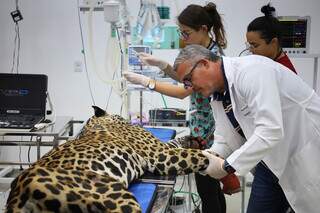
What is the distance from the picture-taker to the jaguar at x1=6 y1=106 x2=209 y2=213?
3.94 feet

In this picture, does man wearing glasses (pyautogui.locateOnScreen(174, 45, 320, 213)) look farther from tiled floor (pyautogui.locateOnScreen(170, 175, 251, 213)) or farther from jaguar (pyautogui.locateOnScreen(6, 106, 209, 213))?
tiled floor (pyautogui.locateOnScreen(170, 175, 251, 213))

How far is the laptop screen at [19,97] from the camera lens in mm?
2730

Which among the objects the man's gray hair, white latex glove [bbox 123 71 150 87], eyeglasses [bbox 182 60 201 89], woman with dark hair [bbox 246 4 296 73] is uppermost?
woman with dark hair [bbox 246 4 296 73]

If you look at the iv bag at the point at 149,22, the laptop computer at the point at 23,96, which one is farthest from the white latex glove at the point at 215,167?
the laptop computer at the point at 23,96

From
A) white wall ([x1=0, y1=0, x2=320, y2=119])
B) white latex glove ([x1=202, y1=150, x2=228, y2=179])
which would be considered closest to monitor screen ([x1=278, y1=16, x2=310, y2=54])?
white wall ([x1=0, y1=0, x2=320, y2=119])

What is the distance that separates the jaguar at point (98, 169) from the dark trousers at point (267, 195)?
0.24m

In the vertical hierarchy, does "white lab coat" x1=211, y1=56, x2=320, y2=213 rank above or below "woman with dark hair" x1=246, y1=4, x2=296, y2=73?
below

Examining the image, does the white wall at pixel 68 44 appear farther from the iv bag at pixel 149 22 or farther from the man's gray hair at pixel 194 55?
the man's gray hair at pixel 194 55

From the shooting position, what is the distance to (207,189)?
2.15 m

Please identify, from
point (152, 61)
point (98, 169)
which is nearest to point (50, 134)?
point (152, 61)

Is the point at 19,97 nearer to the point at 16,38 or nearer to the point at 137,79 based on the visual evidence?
the point at 137,79

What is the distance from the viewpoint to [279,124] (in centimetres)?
134

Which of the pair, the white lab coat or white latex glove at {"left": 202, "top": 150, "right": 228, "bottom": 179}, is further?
white latex glove at {"left": 202, "top": 150, "right": 228, "bottom": 179}

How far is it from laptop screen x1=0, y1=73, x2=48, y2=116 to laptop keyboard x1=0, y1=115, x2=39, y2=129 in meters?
0.06
